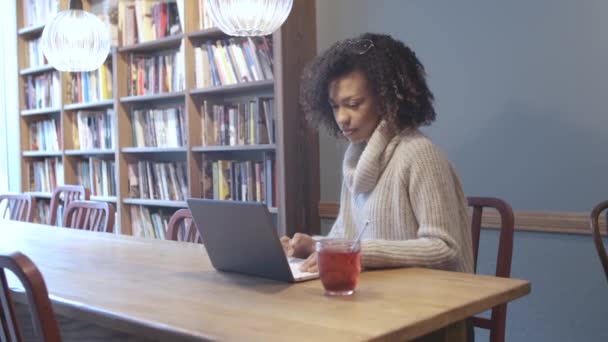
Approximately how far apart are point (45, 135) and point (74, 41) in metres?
2.04

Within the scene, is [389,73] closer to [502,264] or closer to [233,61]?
[502,264]

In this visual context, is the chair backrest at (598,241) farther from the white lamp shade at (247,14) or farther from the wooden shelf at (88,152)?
the wooden shelf at (88,152)

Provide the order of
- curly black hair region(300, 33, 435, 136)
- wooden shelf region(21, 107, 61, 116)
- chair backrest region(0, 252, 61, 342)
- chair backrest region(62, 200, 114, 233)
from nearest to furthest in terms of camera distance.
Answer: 1. chair backrest region(0, 252, 61, 342)
2. curly black hair region(300, 33, 435, 136)
3. chair backrest region(62, 200, 114, 233)
4. wooden shelf region(21, 107, 61, 116)

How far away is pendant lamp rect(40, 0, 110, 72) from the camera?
9.68 ft

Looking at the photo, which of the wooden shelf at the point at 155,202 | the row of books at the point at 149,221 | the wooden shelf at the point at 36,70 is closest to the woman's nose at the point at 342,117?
the wooden shelf at the point at 155,202

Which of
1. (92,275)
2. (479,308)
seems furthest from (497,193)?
(92,275)

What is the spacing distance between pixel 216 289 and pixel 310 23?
199 cm

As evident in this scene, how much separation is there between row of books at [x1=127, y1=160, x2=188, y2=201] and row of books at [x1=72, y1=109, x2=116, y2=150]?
34 centimetres

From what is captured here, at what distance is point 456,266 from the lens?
151 cm

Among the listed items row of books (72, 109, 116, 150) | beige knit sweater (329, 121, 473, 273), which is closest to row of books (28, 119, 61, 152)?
row of books (72, 109, 116, 150)

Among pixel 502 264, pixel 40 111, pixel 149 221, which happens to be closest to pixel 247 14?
pixel 502 264

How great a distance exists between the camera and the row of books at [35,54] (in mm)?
4791

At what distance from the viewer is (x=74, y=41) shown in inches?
117

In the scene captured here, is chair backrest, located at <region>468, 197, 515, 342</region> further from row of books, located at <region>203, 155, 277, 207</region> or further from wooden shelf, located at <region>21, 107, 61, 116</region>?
wooden shelf, located at <region>21, 107, 61, 116</region>
